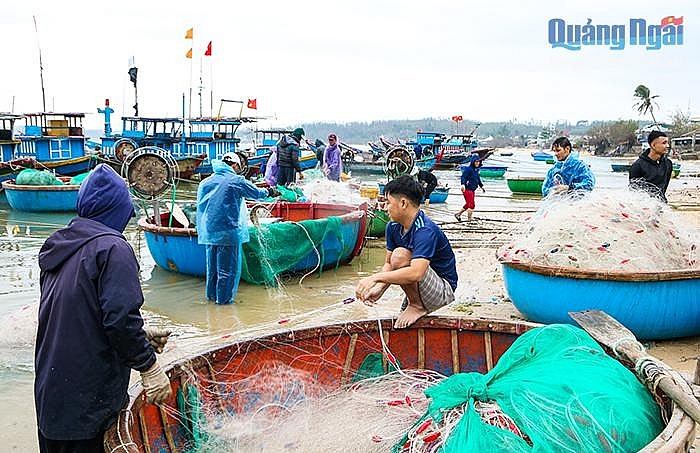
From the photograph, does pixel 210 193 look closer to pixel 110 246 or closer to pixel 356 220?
pixel 356 220

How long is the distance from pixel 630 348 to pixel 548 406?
0.98 metres

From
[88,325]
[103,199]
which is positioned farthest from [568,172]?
[88,325]

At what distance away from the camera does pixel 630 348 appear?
3.51 meters

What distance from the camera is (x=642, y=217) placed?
20.4 feet

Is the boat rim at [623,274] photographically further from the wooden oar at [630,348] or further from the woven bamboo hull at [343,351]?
the woven bamboo hull at [343,351]

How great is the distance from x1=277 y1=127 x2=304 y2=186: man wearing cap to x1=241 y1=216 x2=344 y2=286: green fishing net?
400 cm

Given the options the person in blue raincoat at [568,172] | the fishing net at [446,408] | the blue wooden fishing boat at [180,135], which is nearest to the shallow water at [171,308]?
the fishing net at [446,408]

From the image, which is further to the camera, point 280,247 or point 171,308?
point 280,247

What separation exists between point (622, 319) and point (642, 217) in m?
1.18

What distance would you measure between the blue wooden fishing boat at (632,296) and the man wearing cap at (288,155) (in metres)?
7.71

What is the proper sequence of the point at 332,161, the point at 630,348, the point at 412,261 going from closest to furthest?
the point at 630,348, the point at 412,261, the point at 332,161

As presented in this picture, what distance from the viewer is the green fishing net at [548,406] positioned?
2.71 m

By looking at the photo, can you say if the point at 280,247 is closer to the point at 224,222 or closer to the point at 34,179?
the point at 224,222

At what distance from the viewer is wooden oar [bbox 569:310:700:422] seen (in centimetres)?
284
